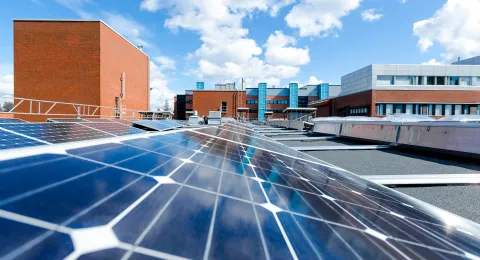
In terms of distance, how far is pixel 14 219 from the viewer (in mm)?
946

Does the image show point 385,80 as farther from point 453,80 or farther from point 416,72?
point 453,80

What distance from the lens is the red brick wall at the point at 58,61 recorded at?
29641 millimetres

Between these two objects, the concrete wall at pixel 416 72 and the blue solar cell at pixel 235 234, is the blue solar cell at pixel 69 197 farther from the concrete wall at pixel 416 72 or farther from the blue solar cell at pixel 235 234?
the concrete wall at pixel 416 72

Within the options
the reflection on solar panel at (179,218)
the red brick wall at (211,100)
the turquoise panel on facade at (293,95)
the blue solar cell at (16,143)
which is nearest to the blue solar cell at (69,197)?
the reflection on solar panel at (179,218)

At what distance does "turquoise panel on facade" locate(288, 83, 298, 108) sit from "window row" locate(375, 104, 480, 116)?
122ft

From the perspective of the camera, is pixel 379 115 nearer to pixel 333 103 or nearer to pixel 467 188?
pixel 333 103

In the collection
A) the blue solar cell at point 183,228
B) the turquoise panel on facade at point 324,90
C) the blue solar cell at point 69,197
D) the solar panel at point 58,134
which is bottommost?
the blue solar cell at point 183,228

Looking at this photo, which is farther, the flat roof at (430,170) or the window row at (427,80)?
the window row at (427,80)

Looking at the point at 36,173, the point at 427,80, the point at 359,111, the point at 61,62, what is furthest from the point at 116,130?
the point at 427,80

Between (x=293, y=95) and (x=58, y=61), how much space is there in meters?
66.5

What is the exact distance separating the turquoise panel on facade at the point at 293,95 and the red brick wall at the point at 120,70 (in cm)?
5042

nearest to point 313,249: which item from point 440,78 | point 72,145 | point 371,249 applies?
point 371,249

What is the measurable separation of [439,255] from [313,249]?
3.47 ft

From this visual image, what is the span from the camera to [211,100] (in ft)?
237
